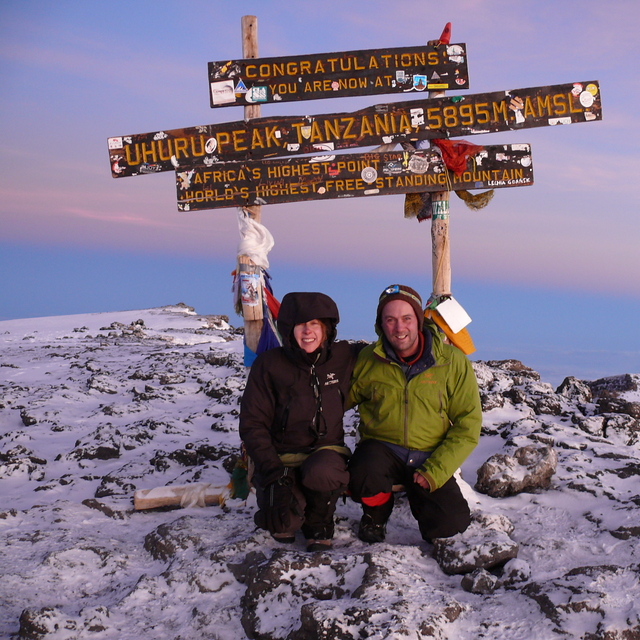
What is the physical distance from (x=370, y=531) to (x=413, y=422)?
778mm

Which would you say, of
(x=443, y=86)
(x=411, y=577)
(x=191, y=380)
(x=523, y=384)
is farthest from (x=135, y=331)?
(x=411, y=577)

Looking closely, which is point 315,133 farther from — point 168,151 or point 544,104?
point 544,104

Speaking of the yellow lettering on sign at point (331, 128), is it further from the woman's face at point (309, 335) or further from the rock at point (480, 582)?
the rock at point (480, 582)

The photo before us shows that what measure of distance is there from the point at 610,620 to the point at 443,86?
4179 millimetres

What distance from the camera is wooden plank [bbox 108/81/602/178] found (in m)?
4.92

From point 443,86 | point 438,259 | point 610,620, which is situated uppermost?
point 443,86

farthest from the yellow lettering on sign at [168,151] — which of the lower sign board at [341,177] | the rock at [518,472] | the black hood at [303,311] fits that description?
the rock at [518,472]

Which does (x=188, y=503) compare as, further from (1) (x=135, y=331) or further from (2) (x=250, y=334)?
(1) (x=135, y=331)

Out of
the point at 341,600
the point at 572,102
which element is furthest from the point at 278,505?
the point at 572,102

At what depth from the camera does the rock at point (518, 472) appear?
451 centimetres

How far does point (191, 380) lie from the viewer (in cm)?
827

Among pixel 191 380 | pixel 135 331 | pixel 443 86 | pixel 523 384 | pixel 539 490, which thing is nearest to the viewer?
pixel 539 490

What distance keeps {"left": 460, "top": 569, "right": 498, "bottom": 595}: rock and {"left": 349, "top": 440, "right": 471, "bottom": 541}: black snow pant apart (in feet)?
1.22

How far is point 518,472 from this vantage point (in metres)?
4.57
